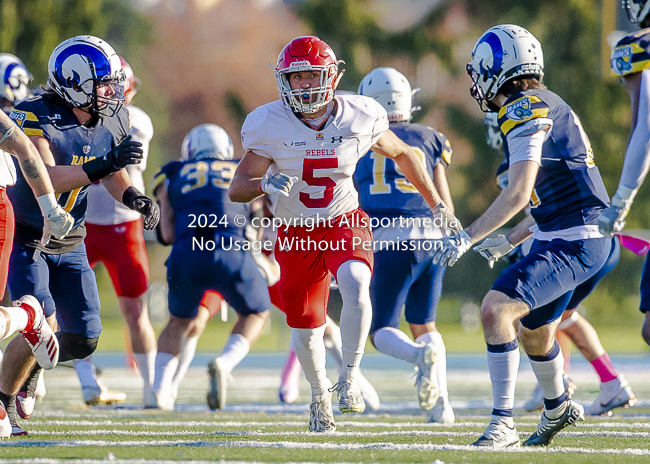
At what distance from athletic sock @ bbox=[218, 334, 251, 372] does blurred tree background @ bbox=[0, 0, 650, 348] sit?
35.3 ft

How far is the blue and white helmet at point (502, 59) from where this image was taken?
12.9ft

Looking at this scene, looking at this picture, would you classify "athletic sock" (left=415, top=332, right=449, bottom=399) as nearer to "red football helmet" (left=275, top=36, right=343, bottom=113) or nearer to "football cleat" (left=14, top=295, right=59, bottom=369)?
"red football helmet" (left=275, top=36, right=343, bottom=113)

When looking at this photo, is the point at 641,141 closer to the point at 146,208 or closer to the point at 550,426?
the point at 550,426

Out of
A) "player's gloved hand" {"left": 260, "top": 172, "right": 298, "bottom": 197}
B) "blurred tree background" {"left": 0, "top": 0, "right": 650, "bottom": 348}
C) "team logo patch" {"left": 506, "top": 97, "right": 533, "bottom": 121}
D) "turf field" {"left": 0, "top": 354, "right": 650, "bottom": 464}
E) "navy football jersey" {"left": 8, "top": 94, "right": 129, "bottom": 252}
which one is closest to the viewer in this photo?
"turf field" {"left": 0, "top": 354, "right": 650, "bottom": 464}

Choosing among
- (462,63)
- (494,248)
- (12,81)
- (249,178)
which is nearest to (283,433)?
(249,178)

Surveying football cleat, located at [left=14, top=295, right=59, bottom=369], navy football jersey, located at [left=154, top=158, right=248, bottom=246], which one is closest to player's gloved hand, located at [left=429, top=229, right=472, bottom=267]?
football cleat, located at [left=14, top=295, right=59, bottom=369]

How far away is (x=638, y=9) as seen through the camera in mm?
3639

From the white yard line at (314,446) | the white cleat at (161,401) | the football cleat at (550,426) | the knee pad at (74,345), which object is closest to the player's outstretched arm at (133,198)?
the knee pad at (74,345)

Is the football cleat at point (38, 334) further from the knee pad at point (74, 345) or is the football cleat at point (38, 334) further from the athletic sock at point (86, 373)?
the athletic sock at point (86, 373)

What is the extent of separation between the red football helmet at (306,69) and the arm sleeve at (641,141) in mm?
1446

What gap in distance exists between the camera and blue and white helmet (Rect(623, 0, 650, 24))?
11.8 ft

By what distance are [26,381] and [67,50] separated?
6.02 feet

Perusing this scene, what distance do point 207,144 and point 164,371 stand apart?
1.66 m

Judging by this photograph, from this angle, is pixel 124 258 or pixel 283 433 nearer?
pixel 283 433
